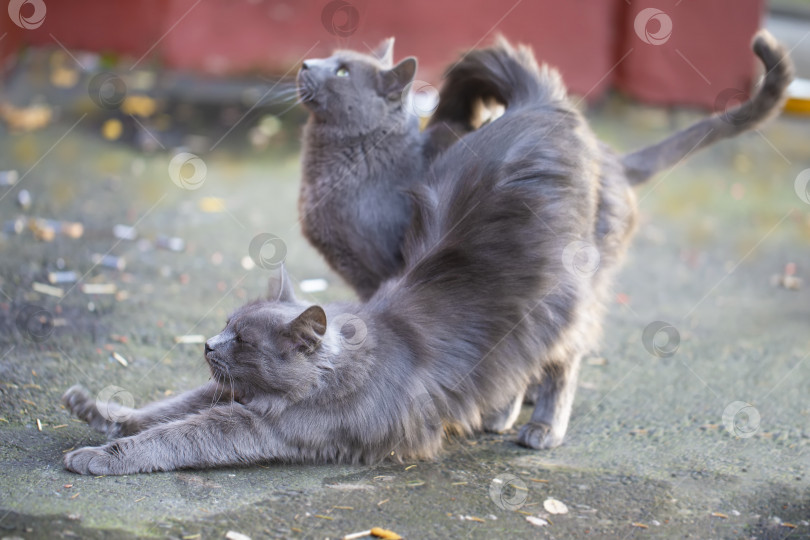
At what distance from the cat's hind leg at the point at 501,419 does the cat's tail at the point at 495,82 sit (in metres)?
1.25

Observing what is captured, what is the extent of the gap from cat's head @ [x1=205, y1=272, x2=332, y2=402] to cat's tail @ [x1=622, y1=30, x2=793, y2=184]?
183 cm

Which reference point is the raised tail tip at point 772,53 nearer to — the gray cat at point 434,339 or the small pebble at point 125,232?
the gray cat at point 434,339

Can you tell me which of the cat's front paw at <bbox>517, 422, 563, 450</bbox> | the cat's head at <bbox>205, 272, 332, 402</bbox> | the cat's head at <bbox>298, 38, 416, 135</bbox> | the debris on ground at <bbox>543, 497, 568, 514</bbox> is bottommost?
the debris on ground at <bbox>543, 497, 568, 514</bbox>

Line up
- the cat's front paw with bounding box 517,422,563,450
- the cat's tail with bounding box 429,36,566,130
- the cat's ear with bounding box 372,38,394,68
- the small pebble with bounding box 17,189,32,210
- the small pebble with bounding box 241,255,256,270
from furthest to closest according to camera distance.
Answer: the small pebble with bounding box 17,189,32,210
the small pebble with bounding box 241,255,256,270
the cat's ear with bounding box 372,38,394,68
the cat's tail with bounding box 429,36,566,130
the cat's front paw with bounding box 517,422,563,450

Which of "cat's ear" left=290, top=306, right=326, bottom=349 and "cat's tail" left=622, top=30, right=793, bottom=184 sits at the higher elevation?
"cat's tail" left=622, top=30, right=793, bottom=184

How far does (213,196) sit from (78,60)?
2.31 m

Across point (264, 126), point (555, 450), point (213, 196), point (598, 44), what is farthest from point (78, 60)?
point (555, 450)

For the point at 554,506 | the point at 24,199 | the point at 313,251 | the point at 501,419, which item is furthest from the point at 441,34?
the point at 554,506

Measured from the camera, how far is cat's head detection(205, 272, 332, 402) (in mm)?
3090

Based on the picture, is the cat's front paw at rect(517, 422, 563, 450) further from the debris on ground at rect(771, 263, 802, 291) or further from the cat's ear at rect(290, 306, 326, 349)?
the debris on ground at rect(771, 263, 802, 291)

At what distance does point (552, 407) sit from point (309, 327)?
120cm

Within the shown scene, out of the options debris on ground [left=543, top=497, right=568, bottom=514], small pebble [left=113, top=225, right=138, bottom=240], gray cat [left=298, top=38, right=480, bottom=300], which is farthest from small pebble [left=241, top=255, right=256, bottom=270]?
debris on ground [left=543, top=497, right=568, bottom=514]

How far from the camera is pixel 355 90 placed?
13.3 ft

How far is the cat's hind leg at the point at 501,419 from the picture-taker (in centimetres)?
375
